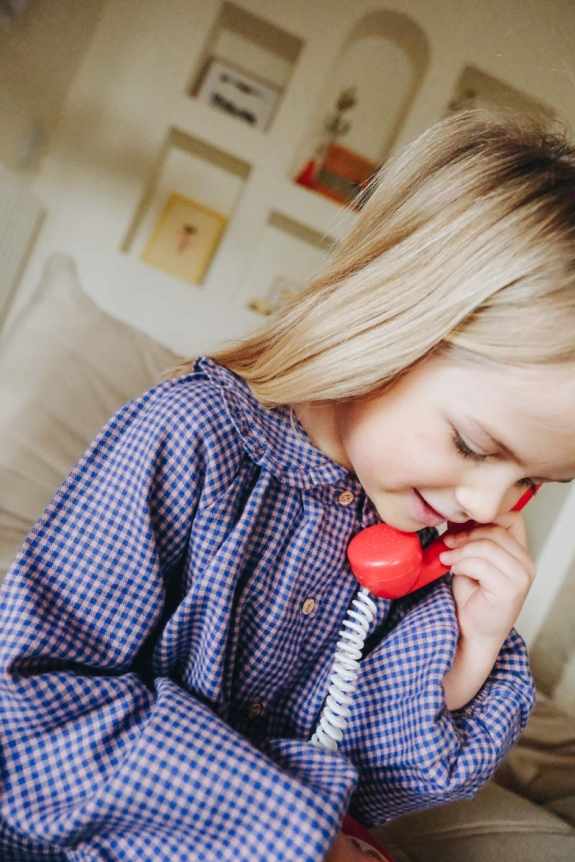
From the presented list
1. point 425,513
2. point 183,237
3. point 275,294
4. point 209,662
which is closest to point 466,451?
point 425,513

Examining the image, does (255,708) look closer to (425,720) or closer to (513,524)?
(425,720)

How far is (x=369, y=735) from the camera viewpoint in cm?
80

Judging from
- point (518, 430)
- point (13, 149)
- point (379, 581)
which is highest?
point (13, 149)

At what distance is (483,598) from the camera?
0.79 m

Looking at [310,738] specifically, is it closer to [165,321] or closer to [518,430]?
[518,430]

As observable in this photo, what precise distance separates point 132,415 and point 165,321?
1.53 m

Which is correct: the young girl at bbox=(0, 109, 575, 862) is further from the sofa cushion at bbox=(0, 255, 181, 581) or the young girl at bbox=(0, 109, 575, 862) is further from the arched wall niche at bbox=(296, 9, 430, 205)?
the arched wall niche at bbox=(296, 9, 430, 205)

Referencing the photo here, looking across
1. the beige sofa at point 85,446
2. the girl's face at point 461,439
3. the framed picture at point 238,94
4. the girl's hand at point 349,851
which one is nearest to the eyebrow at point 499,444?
the girl's face at point 461,439

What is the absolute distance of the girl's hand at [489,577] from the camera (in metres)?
0.77

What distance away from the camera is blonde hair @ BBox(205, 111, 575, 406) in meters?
0.65

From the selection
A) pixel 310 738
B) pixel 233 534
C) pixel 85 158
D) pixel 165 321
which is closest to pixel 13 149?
pixel 85 158

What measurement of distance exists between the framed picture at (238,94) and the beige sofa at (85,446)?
103 cm

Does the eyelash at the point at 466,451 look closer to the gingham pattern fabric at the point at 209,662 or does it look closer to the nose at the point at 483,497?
the nose at the point at 483,497

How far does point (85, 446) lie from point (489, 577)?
2.46ft
